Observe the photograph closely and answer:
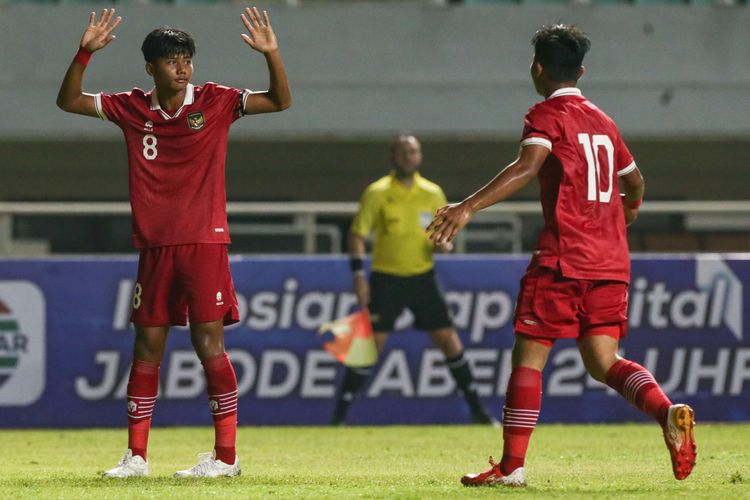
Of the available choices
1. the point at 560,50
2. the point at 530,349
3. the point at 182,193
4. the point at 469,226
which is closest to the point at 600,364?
the point at 530,349

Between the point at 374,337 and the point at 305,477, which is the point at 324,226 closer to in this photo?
the point at 374,337

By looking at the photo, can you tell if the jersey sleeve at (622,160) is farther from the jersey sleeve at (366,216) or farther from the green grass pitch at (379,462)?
the jersey sleeve at (366,216)

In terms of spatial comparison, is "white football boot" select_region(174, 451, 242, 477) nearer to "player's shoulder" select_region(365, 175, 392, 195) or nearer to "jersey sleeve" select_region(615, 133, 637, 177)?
"jersey sleeve" select_region(615, 133, 637, 177)

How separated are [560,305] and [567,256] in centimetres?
21

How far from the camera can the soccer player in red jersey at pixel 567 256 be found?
655 cm

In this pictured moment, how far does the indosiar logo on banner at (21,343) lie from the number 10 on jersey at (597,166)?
6603 millimetres

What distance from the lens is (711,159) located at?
2473 cm

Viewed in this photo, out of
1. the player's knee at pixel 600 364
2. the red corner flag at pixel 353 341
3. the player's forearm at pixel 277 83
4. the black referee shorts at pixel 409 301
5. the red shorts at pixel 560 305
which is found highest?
the player's forearm at pixel 277 83

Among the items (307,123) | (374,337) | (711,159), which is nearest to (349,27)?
(307,123)

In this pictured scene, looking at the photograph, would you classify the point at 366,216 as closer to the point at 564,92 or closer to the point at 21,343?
the point at 21,343

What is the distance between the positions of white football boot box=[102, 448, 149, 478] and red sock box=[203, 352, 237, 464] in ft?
1.16

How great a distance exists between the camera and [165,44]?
22.9ft

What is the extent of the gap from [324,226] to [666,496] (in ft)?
32.6

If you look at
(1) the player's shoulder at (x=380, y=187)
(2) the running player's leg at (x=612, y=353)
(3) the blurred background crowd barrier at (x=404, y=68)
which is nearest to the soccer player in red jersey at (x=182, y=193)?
(2) the running player's leg at (x=612, y=353)
